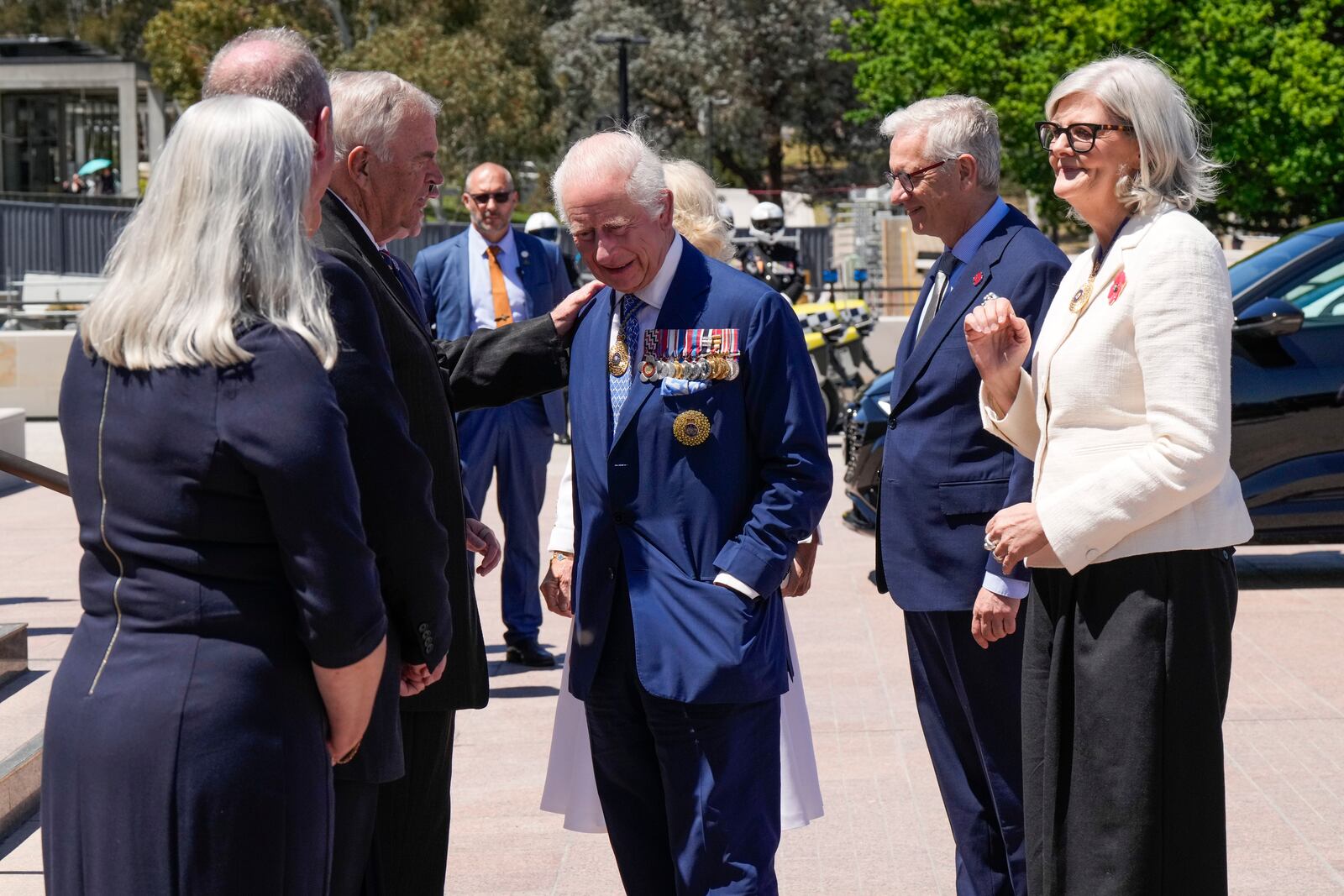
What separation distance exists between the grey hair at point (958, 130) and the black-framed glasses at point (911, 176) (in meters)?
0.02

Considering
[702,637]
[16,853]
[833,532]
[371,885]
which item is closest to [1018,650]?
[702,637]

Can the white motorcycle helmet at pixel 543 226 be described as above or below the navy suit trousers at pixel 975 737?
above

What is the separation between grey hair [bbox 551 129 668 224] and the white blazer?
0.87 metres

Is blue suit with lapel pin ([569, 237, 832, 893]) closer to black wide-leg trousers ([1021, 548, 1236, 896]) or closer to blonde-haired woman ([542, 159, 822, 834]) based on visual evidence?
blonde-haired woman ([542, 159, 822, 834])

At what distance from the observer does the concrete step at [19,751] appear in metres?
4.80

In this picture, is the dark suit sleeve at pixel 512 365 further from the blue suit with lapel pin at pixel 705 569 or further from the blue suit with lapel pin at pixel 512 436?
the blue suit with lapel pin at pixel 512 436

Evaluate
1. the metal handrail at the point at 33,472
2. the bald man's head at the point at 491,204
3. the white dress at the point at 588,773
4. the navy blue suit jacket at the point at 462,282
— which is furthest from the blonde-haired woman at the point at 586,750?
the bald man's head at the point at 491,204

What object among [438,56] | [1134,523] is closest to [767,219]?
[1134,523]

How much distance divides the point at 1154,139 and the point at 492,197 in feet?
15.2

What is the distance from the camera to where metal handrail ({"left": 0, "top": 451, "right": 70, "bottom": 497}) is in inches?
179

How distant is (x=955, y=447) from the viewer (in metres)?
3.73

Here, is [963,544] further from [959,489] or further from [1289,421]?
[1289,421]

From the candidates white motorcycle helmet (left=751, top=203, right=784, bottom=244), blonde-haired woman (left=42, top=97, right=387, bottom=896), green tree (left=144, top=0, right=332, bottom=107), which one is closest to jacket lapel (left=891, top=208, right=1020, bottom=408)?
blonde-haired woman (left=42, top=97, right=387, bottom=896)

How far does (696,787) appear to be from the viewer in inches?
132
